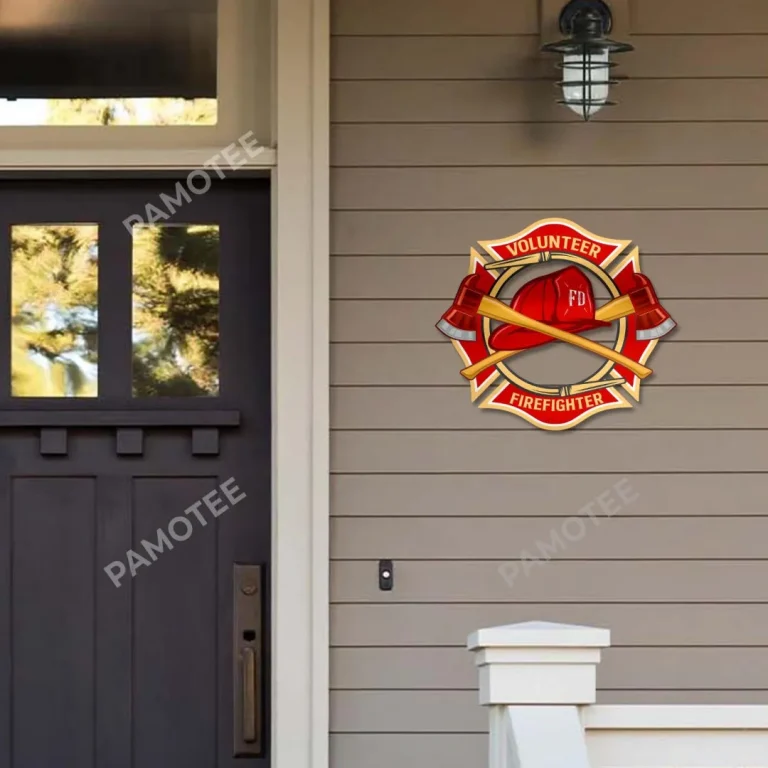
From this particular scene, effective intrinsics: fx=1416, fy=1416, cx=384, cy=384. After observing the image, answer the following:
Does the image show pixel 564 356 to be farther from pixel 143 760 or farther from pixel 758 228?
pixel 143 760

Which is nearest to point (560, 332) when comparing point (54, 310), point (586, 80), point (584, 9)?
point (586, 80)

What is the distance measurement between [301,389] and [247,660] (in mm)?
722

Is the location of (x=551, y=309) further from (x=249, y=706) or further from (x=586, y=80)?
(x=249, y=706)

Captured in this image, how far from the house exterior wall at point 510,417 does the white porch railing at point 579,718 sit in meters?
1.06

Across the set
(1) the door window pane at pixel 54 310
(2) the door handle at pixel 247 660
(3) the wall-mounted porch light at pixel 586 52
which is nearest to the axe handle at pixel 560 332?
(3) the wall-mounted porch light at pixel 586 52

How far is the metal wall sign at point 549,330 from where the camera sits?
140 inches

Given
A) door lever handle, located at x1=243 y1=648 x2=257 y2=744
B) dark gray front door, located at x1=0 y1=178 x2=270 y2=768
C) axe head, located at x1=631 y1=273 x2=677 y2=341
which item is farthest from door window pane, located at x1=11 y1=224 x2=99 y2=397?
axe head, located at x1=631 y1=273 x2=677 y2=341

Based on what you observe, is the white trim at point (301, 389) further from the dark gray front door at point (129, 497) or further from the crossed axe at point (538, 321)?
the crossed axe at point (538, 321)


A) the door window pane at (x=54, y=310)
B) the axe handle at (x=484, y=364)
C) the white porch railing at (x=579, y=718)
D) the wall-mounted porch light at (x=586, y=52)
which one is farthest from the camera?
the door window pane at (x=54, y=310)

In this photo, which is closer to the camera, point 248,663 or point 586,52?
point 586,52

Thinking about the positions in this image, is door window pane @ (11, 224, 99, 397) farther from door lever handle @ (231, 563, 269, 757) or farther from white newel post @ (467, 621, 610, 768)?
white newel post @ (467, 621, 610, 768)

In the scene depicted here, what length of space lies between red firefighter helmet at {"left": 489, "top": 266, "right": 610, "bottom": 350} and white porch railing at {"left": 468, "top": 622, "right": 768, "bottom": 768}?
49.0 inches

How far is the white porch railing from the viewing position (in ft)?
7.71

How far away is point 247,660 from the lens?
11.9 ft
